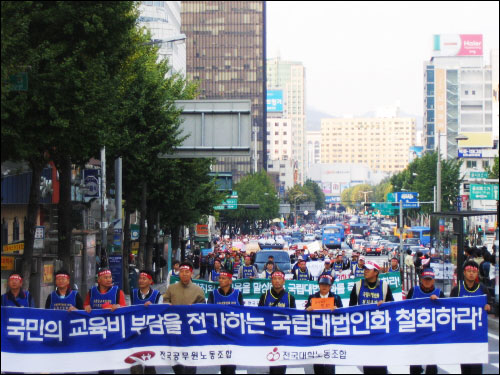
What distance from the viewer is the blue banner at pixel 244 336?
453 inches

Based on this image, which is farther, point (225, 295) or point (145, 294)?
point (225, 295)

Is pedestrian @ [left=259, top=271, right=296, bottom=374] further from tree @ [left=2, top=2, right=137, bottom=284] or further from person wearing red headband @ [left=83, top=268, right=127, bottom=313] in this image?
tree @ [left=2, top=2, right=137, bottom=284]

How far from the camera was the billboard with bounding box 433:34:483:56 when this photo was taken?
16212 centimetres

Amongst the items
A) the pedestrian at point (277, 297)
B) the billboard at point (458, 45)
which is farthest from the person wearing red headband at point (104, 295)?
the billboard at point (458, 45)

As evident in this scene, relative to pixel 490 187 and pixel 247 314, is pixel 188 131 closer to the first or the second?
pixel 247 314

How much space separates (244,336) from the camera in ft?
38.5

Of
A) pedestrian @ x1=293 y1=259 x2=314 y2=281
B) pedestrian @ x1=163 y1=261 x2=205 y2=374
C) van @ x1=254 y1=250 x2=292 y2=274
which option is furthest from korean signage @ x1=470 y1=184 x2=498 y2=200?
Answer: pedestrian @ x1=163 y1=261 x2=205 y2=374

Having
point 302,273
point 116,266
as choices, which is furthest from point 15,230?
point 302,273

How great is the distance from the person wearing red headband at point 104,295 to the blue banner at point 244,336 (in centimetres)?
49

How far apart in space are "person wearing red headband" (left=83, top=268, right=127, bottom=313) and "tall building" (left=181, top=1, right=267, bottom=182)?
165 m

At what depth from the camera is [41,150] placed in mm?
19500

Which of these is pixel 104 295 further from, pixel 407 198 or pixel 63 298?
pixel 407 198

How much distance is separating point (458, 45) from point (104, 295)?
159719 mm

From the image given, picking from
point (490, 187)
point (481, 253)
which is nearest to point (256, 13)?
point (490, 187)
